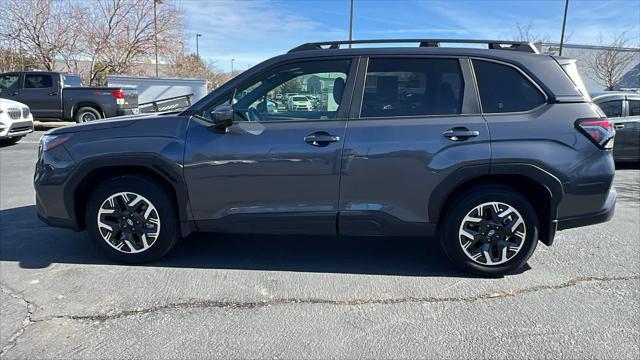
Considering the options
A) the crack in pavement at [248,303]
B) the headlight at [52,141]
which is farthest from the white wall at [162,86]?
the crack in pavement at [248,303]

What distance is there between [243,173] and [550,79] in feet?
8.46

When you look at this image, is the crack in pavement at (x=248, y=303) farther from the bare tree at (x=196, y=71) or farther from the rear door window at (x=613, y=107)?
the bare tree at (x=196, y=71)

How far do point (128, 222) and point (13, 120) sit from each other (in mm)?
8880

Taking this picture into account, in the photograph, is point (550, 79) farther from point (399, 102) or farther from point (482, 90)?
point (399, 102)

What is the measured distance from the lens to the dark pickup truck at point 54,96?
46.8ft

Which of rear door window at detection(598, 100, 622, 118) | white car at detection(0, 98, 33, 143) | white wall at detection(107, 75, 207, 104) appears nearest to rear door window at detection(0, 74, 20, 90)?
white car at detection(0, 98, 33, 143)

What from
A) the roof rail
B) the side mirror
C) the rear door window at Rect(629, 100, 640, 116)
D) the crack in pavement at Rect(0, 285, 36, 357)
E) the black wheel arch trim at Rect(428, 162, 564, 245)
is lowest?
the crack in pavement at Rect(0, 285, 36, 357)

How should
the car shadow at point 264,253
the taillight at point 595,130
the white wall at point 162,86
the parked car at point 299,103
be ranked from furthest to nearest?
the white wall at point 162,86, the car shadow at point 264,253, the parked car at point 299,103, the taillight at point 595,130

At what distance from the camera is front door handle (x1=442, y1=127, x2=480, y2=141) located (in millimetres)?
3480

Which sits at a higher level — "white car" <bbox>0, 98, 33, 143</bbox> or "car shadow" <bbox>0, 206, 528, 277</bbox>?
"white car" <bbox>0, 98, 33, 143</bbox>

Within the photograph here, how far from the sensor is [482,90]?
3.62 metres

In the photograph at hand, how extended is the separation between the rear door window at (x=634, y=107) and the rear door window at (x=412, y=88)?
700 cm

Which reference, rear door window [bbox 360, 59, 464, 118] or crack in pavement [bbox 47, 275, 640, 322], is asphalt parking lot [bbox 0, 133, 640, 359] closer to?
crack in pavement [bbox 47, 275, 640, 322]

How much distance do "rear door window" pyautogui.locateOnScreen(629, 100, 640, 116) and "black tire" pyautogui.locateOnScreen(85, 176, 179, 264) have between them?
29.2 feet
